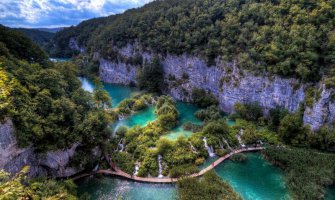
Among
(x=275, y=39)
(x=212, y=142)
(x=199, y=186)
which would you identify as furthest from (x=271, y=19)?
(x=199, y=186)

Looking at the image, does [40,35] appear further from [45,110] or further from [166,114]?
[45,110]

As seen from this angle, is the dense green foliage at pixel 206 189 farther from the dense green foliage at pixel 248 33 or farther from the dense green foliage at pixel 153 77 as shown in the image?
the dense green foliage at pixel 153 77

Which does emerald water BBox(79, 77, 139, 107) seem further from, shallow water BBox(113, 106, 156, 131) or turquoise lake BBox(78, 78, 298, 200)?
turquoise lake BBox(78, 78, 298, 200)

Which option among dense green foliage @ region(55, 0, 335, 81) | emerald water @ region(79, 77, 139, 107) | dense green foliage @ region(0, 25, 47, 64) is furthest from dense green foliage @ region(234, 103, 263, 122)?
dense green foliage @ region(0, 25, 47, 64)

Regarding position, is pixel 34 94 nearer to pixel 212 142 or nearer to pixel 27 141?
pixel 27 141

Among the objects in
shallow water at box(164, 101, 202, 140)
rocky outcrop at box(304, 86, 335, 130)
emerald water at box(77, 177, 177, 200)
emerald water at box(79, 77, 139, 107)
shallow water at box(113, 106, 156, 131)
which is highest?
rocky outcrop at box(304, 86, 335, 130)

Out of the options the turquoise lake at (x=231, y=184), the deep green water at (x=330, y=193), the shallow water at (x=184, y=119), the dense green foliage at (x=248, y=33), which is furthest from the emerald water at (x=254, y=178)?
the dense green foliage at (x=248, y=33)

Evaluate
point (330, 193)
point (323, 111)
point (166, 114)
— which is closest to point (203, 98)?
point (166, 114)
